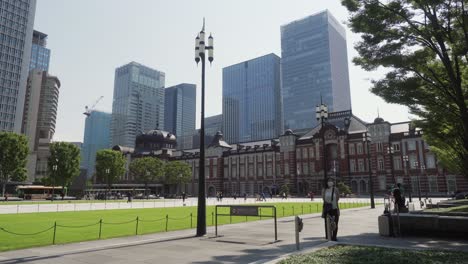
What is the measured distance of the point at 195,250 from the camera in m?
11.3

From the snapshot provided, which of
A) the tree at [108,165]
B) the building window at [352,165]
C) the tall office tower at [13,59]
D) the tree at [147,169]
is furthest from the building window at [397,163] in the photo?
the tall office tower at [13,59]

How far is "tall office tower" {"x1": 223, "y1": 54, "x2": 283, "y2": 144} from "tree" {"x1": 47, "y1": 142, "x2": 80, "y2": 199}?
11543 centimetres

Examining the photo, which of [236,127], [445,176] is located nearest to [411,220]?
[445,176]

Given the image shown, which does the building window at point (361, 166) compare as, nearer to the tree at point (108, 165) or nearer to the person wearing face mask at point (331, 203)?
the tree at point (108, 165)

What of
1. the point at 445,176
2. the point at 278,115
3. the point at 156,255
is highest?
the point at 278,115

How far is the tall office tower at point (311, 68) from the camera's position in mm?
144375

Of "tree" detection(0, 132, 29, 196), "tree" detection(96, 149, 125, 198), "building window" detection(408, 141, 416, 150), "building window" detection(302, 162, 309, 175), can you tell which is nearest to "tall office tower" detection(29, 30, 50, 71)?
"tree" detection(96, 149, 125, 198)

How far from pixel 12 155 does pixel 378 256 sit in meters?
67.1

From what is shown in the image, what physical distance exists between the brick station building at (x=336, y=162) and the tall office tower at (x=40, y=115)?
194 ft

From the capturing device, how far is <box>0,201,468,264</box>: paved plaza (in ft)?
32.4

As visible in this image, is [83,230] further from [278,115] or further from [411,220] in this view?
[278,115]

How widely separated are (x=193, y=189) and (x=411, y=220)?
94865 mm

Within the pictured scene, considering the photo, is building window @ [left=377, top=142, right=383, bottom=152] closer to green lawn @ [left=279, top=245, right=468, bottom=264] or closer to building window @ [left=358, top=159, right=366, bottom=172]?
building window @ [left=358, top=159, right=366, bottom=172]

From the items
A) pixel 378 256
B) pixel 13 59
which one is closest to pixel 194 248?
pixel 378 256
